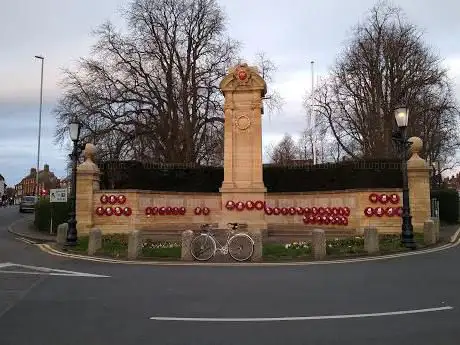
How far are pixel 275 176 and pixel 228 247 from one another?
14.9m

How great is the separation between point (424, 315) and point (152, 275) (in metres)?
6.98

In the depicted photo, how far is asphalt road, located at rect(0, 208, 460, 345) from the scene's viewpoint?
23.0 feet

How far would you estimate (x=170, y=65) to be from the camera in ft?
133

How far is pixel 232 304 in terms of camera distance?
927cm

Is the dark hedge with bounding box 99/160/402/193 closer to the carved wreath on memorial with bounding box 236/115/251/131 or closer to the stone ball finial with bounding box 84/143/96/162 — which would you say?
the stone ball finial with bounding box 84/143/96/162

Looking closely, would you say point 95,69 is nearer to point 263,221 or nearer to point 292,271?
point 263,221

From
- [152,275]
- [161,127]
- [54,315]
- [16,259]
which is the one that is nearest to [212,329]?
[54,315]

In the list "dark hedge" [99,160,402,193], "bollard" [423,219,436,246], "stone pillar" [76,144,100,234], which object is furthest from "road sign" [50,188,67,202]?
"bollard" [423,219,436,246]

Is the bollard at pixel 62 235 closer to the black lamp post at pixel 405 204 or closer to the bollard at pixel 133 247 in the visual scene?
the bollard at pixel 133 247

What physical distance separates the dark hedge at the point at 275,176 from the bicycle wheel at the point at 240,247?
1306 centimetres

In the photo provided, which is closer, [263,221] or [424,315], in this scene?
[424,315]

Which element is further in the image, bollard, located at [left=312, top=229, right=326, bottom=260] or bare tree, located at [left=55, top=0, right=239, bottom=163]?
bare tree, located at [left=55, top=0, right=239, bottom=163]

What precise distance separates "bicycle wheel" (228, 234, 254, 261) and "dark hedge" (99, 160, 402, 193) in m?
13.1

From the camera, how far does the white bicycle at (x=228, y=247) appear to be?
16516mm
